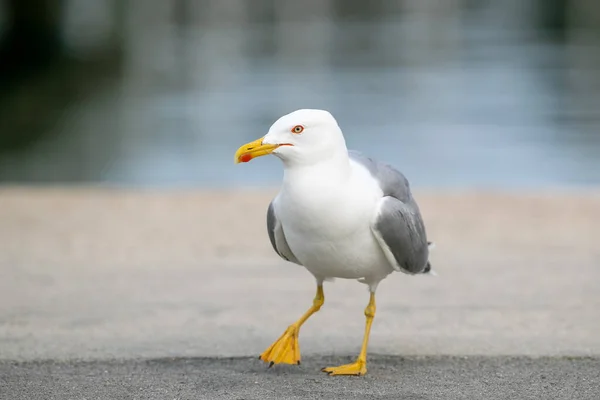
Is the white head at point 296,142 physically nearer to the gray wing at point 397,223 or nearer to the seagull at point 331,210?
the seagull at point 331,210

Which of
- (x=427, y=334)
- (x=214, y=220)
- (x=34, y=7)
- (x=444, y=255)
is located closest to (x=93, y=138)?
(x=214, y=220)

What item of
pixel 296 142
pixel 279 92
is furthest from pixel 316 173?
pixel 279 92

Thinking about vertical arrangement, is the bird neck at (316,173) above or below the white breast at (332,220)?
above

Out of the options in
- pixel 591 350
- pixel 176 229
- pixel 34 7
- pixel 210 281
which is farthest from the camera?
pixel 34 7

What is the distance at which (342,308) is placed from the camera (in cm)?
690

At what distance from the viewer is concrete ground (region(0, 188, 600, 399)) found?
17.3 ft

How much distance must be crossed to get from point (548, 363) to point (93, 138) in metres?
12.8

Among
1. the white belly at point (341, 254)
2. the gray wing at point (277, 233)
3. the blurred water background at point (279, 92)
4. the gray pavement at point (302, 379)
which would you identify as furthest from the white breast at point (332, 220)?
the blurred water background at point (279, 92)

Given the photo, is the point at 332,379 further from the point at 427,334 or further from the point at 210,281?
the point at 210,281

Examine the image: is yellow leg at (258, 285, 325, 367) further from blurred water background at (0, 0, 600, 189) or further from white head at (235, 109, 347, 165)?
blurred water background at (0, 0, 600, 189)

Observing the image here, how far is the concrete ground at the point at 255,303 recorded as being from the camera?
5.28 metres

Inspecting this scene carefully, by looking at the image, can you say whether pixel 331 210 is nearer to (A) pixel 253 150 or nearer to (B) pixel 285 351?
(A) pixel 253 150

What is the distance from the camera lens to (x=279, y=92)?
2197cm

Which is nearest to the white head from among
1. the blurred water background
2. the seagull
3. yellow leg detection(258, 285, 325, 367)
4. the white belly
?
the seagull
